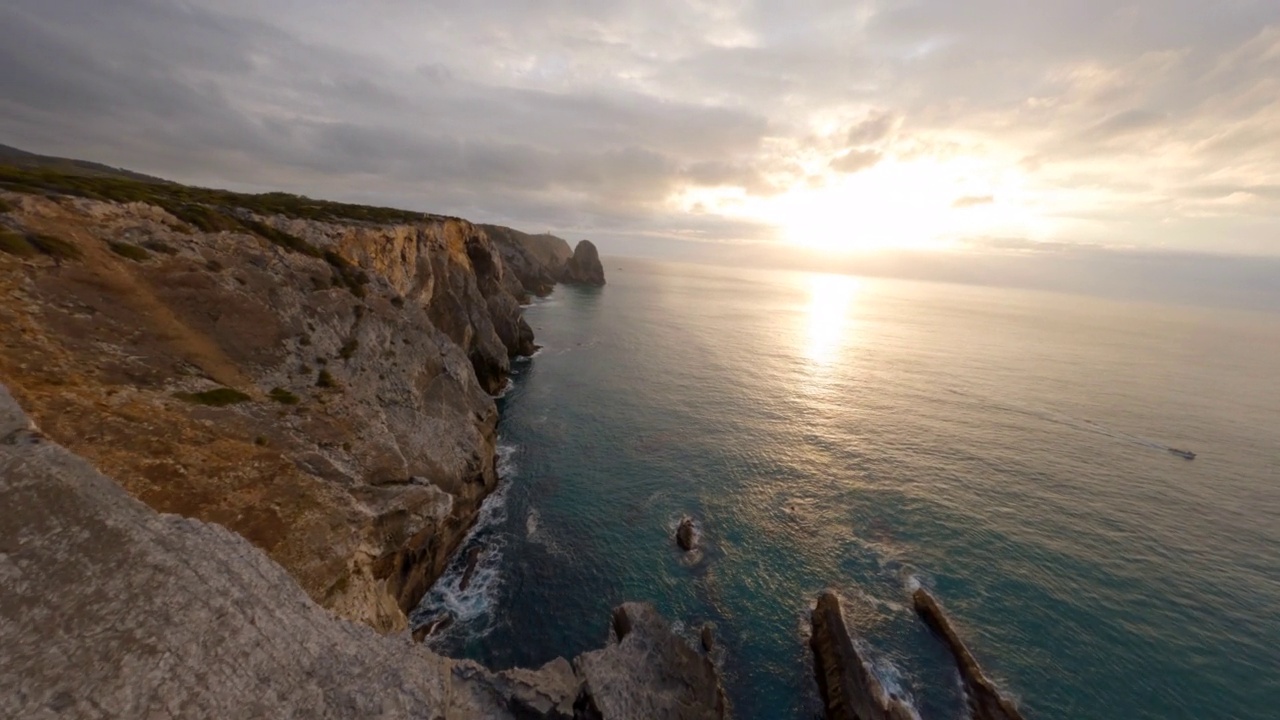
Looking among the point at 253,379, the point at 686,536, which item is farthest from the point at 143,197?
the point at 686,536

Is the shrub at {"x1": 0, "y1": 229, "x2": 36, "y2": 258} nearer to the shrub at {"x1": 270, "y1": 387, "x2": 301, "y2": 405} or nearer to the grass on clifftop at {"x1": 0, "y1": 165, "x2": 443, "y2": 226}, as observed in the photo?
the grass on clifftop at {"x1": 0, "y1": 165, "x2": 443, "y2": 226}

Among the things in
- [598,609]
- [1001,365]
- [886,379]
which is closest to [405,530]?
[598,609]

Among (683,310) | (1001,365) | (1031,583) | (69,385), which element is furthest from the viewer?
(683,310)

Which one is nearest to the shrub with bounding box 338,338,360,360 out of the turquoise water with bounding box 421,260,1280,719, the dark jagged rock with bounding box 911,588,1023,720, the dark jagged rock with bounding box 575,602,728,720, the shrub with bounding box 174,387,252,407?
the shrub with bounding box 174,387,252,407

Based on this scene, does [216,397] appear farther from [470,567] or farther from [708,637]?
[708,637]

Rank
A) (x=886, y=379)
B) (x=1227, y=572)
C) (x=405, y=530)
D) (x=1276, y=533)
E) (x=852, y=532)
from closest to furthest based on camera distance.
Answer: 1. (x=405, y=530)
2. (x=1227, y=572)
3. (x=852, y=532)
4. (x=1276, y=533)
5. (x=886, y=379)

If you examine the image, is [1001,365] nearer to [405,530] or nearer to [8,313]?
[405,530]
